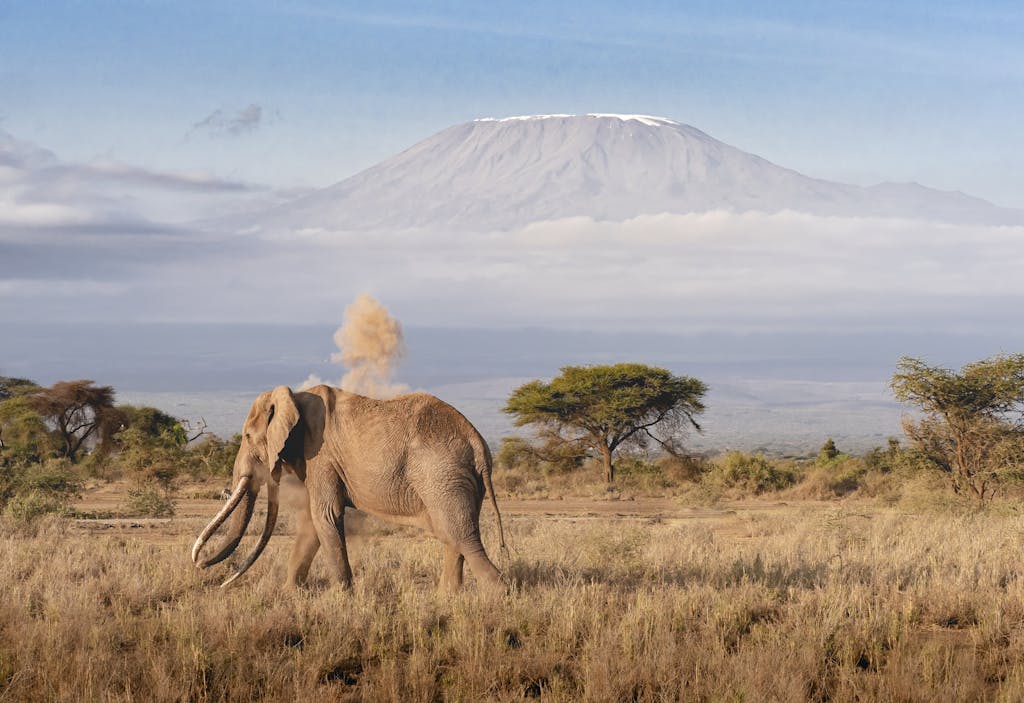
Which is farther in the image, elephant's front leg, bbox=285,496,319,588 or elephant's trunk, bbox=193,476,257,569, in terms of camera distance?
elephant's trunk, bbox=193,476,257,569

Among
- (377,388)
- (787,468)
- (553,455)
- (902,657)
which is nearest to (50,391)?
(553,455)

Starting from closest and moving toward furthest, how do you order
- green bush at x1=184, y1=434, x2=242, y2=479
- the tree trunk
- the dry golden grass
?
1. the dry golden grass
2. green bush at x1=184, y1=434, x2=242, y2=479
3. the tree trunk

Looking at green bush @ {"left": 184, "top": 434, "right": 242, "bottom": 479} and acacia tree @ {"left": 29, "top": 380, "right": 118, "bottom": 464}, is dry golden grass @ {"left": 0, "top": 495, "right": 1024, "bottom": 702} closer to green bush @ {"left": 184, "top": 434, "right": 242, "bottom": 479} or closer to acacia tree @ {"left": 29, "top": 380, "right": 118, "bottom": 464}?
green bush @ {"left": 184, "top": 434, "right": 242, "bottom": 479}

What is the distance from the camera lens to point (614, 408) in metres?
36.7

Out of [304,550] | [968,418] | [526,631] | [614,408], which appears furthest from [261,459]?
[614,408]

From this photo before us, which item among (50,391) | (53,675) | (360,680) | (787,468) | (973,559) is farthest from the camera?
(50,391)

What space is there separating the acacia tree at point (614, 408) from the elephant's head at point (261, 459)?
26080 mm

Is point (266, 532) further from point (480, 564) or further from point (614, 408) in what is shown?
point (614, 408)

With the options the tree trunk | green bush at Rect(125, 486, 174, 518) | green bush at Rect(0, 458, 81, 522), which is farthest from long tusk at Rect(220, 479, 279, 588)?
the tree trunk

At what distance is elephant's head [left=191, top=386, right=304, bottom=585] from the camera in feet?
33.8

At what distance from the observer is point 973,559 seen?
1218 cm

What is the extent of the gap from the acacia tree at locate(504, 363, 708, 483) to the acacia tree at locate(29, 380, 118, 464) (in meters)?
17.3

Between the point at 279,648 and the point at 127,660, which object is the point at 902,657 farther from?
the point at 127,660

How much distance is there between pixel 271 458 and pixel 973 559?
25.2 feet
